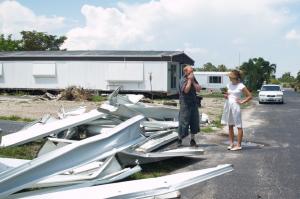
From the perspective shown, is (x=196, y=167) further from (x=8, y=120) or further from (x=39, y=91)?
(x=39, y=91)

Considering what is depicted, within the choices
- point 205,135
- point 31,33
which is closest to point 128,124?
point 205,135

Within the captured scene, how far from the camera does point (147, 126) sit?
1034 centimetres

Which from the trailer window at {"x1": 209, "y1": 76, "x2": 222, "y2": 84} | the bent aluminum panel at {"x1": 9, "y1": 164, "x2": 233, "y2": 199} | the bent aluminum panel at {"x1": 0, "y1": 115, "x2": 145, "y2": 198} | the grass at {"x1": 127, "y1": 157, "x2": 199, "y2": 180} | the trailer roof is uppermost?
the trailer roof

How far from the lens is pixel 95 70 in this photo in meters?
30.7

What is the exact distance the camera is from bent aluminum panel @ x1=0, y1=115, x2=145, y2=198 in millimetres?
4797

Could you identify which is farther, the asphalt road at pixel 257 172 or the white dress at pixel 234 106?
the white dress at pixel 234 106

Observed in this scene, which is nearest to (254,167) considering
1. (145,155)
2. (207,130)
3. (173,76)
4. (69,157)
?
(145,155)

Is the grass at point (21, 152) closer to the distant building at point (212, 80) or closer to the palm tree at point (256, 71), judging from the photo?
the distant building at point (212, 80)

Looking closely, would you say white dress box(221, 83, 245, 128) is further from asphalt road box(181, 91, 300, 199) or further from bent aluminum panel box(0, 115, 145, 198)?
bent aluminum panel box(0, 115, 145, 198)

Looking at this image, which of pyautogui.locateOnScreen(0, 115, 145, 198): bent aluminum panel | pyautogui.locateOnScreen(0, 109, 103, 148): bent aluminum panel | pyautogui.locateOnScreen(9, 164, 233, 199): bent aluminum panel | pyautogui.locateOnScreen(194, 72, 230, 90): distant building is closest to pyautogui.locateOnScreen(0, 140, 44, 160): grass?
pyautogui.locateOnScreen(0, 109, 103, 148): bent aluminum panel

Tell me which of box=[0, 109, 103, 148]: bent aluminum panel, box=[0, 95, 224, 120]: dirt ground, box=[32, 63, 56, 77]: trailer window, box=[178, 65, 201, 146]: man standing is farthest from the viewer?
box=[32, 63, 56, 77]: trailer window

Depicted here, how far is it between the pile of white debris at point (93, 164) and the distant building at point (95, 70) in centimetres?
2007

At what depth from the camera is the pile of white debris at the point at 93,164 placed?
473 cm

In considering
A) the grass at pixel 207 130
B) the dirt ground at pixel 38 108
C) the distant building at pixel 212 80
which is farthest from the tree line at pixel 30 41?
the grass at pixel 207 130
